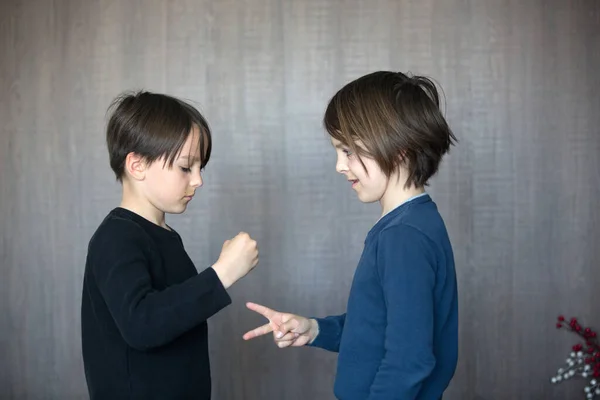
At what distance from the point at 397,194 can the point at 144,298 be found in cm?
49

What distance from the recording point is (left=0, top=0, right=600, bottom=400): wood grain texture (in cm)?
253

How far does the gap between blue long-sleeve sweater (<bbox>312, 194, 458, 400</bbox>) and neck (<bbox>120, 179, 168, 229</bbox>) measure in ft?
1.50

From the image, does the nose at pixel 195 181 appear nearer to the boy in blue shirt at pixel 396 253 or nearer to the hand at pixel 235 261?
the hand at pixel 235 261

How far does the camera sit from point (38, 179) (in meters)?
2.58

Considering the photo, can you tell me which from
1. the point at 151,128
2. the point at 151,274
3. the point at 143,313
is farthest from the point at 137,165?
the point at 143,313

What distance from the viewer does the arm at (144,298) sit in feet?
3.68

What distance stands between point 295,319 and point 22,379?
5.64 feet

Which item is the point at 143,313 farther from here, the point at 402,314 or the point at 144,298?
the point at 402,314

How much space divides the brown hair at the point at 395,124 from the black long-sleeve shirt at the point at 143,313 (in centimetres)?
37

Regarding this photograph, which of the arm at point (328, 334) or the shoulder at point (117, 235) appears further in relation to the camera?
the arm at point (328, 334)

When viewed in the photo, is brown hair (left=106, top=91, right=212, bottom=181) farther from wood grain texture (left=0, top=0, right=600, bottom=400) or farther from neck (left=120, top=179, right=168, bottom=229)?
wood grain texture (left=0, top=0, right=600, bottom=400)

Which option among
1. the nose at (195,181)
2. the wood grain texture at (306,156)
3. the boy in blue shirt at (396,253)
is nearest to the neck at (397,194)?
the boy in blue shirt at (396,253)

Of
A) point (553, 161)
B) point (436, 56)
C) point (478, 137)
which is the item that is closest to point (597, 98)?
point (553, 161)

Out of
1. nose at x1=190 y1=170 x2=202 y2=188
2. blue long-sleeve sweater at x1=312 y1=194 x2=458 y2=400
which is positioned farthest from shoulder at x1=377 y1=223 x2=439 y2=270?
nose at x1=190 y1=170 x2=202 y2=188
